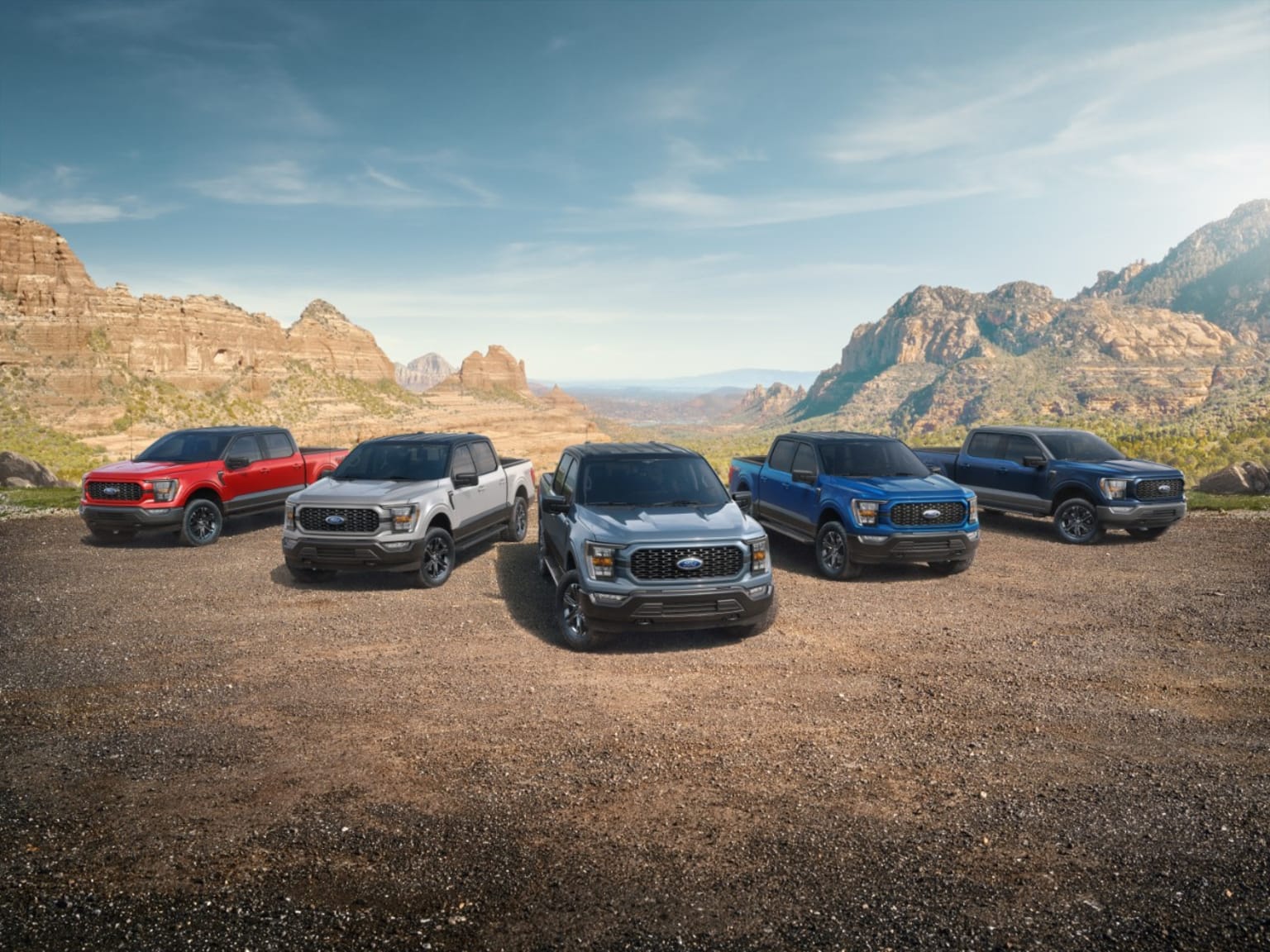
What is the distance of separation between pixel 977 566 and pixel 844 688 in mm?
6012

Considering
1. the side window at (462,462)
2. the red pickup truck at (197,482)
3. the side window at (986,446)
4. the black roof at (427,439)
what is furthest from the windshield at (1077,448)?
the red pickup truck at (197,482)

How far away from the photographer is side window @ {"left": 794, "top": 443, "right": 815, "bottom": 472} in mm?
11367

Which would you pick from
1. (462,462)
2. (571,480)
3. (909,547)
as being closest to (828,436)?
(909,547)

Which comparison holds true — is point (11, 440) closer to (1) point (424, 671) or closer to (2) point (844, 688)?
(1) point (424, 671)

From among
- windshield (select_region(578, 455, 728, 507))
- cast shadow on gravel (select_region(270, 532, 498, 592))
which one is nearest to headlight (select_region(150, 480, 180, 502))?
cast shadow on gravel (select_region(270, 532, 498, 592))

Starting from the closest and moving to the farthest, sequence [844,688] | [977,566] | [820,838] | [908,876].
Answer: [908,876] < [820,838] < [844,688] < [977,566]

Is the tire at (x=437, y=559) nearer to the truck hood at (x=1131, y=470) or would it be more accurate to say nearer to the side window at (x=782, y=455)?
the side window at (x=782, y=455)

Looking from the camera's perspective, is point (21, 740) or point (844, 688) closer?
point (21, 740)

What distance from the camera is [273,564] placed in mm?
11281

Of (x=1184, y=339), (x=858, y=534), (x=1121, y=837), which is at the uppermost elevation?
(x=1184, y=339)

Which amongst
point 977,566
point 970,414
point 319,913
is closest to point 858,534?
point 977,566

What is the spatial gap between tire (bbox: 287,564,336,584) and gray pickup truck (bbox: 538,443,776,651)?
12.7ft

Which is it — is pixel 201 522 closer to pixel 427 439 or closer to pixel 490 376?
pixel 427 439

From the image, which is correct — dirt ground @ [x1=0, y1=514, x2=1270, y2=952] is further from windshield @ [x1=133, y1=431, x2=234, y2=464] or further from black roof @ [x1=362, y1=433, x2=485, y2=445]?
windshield @ [x1=133, y1=431, x2=234, y2=464]
